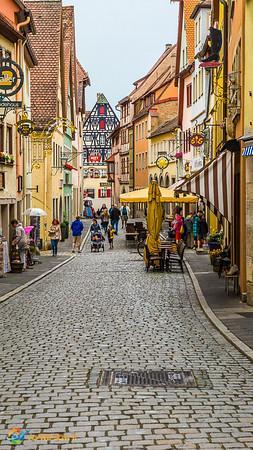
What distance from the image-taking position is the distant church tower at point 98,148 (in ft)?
386

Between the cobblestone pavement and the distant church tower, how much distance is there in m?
98.2

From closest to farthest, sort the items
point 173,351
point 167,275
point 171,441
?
point 171,441
point 173,351
point 167,275

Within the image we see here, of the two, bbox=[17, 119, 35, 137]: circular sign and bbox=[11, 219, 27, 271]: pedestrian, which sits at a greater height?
bbox=[17, 119, 35, 137]: circular sign

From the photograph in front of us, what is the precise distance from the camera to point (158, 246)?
26031 mm

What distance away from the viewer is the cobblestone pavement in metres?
6.95

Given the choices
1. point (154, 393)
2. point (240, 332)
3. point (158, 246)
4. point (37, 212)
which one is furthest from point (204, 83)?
point (154, 393)

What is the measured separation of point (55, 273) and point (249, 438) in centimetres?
1944

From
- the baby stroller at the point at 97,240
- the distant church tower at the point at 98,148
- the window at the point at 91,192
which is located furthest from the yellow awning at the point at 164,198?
the window at the point at 91,192

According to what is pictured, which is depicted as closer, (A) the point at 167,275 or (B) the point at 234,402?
(B) the point at 234,402

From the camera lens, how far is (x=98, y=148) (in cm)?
12188

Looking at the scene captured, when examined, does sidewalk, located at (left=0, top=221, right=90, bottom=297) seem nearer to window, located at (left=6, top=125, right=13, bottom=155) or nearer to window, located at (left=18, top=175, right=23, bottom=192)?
window, located at (left=18, top=175, right=23, bottom=192)

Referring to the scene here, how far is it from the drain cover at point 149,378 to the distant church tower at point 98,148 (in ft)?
342

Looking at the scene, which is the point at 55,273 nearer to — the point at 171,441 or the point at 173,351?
the point at 173,351

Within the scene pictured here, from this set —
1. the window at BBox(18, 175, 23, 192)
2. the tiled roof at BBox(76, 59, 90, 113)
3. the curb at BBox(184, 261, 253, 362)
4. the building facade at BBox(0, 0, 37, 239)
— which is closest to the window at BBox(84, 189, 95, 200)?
the tiled roof at BBox(76, 59, 90, 113)
